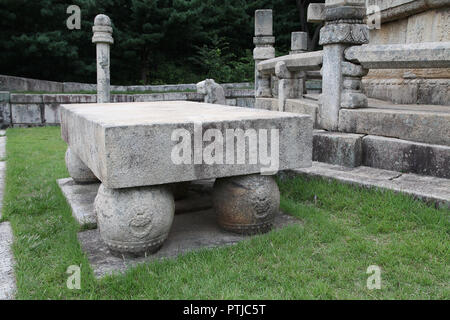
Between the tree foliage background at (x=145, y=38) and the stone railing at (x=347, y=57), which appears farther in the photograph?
the tree foliage background at (x=145, y=38)

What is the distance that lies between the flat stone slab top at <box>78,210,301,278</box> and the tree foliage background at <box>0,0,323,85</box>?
10.8 meters

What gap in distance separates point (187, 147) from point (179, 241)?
0.71 m

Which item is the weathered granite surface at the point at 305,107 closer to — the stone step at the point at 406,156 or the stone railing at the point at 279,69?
the stone railing at the point at 279,69

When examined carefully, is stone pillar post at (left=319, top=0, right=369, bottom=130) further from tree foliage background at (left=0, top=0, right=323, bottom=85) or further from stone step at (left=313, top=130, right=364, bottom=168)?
tree foliage background at (left=0, top=0, right=323, bottom=85)

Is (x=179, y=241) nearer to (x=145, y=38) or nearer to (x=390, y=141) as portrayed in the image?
(x=390, y=141)

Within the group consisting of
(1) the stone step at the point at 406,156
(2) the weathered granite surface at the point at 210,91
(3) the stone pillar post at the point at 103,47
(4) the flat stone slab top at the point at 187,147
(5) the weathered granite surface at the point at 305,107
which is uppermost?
(3) the stone pillar post at the point at 103,47

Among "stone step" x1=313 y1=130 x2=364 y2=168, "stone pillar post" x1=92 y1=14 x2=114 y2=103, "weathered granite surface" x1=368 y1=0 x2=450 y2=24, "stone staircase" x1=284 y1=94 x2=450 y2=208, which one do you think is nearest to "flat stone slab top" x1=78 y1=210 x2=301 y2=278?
"stone staircase" x1=284 y1=94 x2=450 y2=208

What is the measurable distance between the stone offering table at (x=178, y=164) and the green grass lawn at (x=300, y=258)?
0.72ft

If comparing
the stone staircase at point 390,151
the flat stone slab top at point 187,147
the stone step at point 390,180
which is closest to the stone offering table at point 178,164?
the flat stone slab top at point 187,147

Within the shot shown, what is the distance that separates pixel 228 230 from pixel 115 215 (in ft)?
2.78

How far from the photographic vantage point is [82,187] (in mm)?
4305

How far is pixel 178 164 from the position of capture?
2611 millimetres

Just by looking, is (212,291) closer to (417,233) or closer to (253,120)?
(253,120)

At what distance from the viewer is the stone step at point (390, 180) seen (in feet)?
10.4
